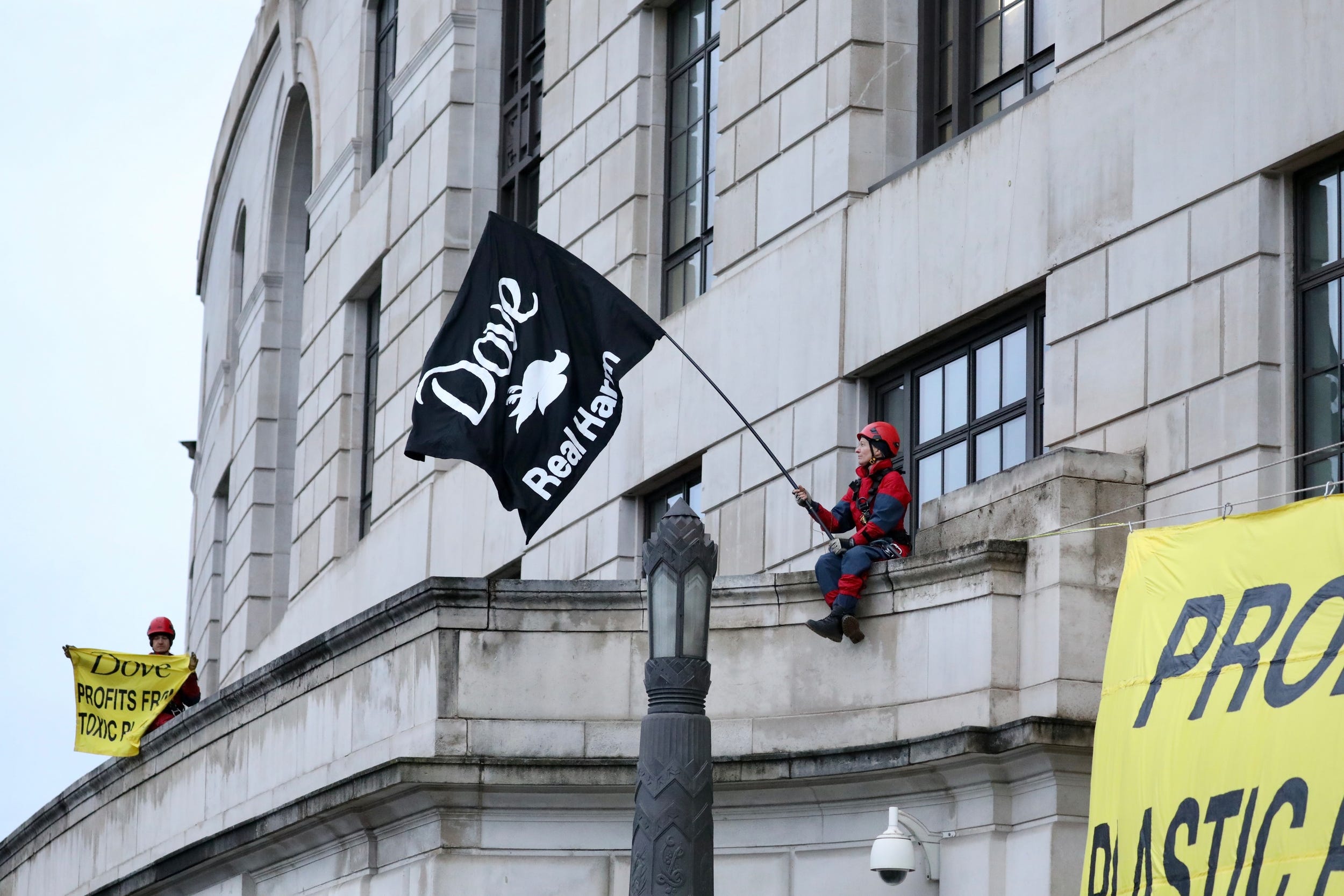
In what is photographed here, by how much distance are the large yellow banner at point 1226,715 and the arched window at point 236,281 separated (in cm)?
3159

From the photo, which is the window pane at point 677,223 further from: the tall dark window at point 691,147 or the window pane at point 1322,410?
the window pane at point 1322,410

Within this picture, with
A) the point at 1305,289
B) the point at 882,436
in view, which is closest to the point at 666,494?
the point at 882,436

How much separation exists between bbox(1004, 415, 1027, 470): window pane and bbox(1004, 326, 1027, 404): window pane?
18cm

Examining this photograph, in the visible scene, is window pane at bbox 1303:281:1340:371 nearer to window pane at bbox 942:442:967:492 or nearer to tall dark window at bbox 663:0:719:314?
window pane at bbox 942:442:967:492

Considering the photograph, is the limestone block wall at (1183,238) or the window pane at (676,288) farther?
the window pane at (676,288)

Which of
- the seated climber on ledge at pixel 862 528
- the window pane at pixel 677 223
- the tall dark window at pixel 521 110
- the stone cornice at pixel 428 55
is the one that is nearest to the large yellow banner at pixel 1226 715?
the seated climber on ledge at pixel 862 528

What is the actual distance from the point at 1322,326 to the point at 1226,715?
3.59 metres

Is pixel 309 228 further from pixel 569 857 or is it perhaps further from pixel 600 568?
pixel 569 857

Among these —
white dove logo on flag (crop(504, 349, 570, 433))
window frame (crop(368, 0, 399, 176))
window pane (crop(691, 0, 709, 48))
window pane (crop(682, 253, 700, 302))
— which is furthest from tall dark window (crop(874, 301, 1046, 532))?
window frame (crop(368, 0, 399, 176))

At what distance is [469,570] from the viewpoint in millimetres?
27188

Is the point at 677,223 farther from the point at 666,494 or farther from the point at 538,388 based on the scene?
the point at 538,388

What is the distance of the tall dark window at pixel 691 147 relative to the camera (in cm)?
2402

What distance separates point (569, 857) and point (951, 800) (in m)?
2.73

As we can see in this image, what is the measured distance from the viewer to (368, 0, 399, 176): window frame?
3356 centimetres
